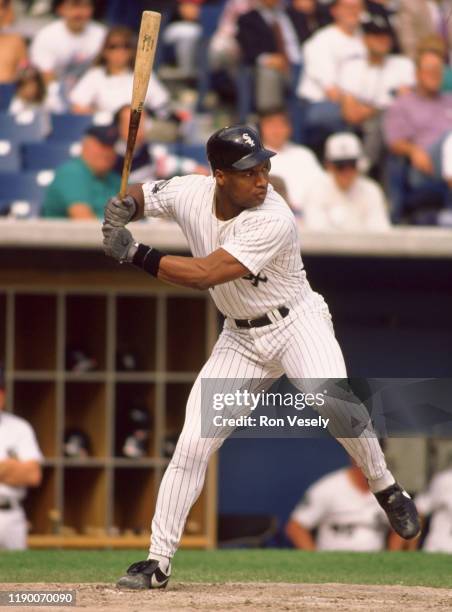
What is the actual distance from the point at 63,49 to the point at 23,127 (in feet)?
3.68

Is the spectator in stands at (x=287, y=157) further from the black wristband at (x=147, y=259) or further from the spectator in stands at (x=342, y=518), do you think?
the black wristband at (x=147, y=259)

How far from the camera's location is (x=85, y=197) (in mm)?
9148

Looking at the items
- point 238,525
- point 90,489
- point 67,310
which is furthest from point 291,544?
point 67,310

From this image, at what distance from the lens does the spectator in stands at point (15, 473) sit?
27.7 feet

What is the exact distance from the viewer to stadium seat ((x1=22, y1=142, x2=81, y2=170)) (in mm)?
9820

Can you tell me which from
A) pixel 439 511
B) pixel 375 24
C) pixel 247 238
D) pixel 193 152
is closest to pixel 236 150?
pixel 247 238

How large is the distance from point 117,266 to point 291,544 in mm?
2110

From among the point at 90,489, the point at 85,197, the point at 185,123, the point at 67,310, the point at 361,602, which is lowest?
the point at 361,602

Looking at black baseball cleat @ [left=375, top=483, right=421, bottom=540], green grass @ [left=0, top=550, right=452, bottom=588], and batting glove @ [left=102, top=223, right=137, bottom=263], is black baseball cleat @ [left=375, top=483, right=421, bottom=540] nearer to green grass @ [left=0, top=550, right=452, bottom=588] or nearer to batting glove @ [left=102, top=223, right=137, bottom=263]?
green grass @ [left=0, top=550, right=452, bottom=588]

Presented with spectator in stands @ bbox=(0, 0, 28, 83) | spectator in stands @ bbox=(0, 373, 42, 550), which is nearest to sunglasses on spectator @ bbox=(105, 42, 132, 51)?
spectator in stands @ bbox=(0, 0, 28, 83)

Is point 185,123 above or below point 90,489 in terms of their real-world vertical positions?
above

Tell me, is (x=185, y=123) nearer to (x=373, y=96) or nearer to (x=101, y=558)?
(x=373, y=96)

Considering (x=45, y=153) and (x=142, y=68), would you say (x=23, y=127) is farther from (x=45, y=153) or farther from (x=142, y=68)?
(x=142, y=68)

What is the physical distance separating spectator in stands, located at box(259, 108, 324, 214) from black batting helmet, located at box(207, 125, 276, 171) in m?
4.53
